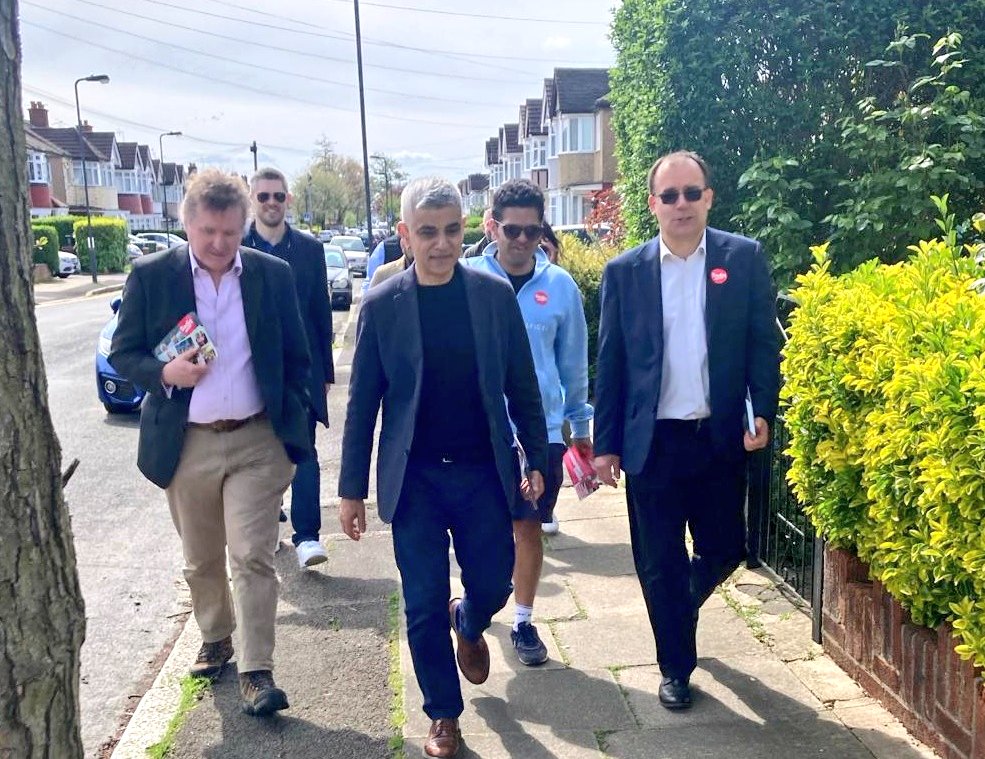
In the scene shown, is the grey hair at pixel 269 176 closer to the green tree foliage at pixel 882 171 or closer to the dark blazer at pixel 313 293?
the dark blazer at pixel 313 293

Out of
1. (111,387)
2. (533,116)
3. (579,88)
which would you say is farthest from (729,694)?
(533,116)

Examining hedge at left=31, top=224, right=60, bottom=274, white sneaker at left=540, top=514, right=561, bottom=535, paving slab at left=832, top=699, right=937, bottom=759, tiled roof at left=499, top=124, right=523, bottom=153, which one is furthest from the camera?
tiled roof at left=499, top=124, right=523, bottom=153

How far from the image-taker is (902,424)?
3203 millimetres

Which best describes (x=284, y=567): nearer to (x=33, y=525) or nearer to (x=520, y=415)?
(x=520, y=415)

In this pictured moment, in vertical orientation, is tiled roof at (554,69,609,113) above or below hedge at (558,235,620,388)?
above

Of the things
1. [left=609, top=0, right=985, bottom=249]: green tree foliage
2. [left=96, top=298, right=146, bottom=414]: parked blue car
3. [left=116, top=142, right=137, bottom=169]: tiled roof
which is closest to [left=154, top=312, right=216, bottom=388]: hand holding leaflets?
[left=609, top=0, right=985, bottom=249]: green tree foliage

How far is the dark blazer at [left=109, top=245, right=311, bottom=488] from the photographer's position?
406 centimetres

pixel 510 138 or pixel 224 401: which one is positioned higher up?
pixel 510 138

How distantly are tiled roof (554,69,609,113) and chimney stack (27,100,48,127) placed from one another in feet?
110

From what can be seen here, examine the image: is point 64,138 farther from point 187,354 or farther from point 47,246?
point 187,354

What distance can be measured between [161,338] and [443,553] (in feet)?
4.68

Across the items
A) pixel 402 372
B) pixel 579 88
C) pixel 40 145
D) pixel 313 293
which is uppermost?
pixel 579 88

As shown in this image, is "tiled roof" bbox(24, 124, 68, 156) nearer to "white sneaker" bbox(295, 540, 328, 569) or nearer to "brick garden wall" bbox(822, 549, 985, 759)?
"white sneaker" bbox(295, 540, 328, 569)

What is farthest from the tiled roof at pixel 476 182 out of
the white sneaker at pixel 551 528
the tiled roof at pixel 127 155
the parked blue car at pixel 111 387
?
the white sneaker at pixel 551 528
